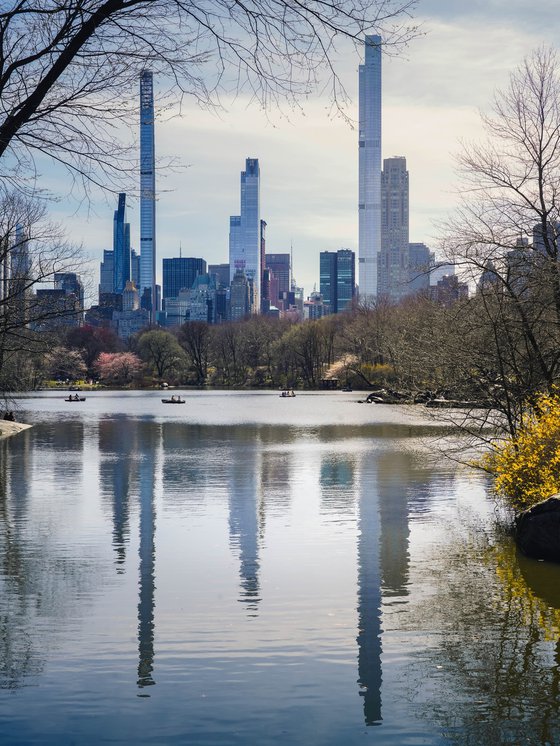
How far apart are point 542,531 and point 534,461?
1.53m

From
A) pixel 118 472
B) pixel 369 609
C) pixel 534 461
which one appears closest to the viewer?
pixel 369 609

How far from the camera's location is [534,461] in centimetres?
1562

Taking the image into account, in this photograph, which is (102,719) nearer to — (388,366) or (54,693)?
(54,693)

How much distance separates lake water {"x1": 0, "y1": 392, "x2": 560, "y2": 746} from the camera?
789 cm

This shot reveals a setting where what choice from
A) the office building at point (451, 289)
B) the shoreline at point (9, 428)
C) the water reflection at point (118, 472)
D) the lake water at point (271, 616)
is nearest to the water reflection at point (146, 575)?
the lake water at point (271, 616)

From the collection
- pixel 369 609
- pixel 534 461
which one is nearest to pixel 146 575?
pixel 369 609

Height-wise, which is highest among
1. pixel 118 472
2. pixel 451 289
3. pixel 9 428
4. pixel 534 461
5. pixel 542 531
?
pixel 451 289

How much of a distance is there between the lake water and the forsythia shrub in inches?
39.2

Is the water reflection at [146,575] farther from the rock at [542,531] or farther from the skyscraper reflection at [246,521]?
the rock at [542,531]

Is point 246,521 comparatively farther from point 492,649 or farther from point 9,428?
point 9,428

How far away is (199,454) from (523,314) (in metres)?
18.3

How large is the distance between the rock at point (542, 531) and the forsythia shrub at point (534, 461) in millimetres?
679

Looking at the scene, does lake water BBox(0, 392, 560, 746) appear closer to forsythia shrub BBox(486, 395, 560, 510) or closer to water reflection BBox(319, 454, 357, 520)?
water reflection BBox(319, 454, 357, 520)

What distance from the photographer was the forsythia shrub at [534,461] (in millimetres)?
15367
